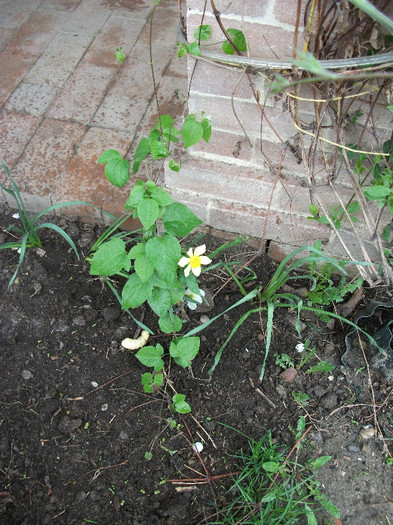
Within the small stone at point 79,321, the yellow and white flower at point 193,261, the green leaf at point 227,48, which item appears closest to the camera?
the green leaf at point 227,48

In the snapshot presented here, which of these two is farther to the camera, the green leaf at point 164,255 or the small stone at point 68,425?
the small stone at point 68,425

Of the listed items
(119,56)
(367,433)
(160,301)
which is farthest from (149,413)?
(119,56)

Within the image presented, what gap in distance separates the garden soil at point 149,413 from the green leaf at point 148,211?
0.59 meters

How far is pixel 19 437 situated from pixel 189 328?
2.27ft

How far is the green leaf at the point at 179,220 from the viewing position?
148cm

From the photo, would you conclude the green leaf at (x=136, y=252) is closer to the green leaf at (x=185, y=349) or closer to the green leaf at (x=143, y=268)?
the green leaf at (x=143, y=268)

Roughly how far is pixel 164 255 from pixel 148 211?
14cm

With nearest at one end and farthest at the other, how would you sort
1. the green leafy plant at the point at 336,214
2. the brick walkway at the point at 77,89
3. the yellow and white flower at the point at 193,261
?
the yellow and white flower at the point at 193,261 → the green leafy plant at the point at 336,214 → the brick walkway at the point at 77,89

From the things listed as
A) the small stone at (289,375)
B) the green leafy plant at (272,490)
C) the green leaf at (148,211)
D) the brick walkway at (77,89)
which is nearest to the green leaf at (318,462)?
the green leafy plant at (272,490)

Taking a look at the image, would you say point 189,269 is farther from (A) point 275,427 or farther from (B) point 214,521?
(B) point 214,521

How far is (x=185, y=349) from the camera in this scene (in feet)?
5.32

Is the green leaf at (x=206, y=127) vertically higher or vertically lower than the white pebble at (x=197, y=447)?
higher

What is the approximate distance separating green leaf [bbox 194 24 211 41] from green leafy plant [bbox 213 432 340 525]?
1267mm

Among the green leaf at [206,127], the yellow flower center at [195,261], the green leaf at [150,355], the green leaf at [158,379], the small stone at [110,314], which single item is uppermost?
the green leaf at [206,127]
